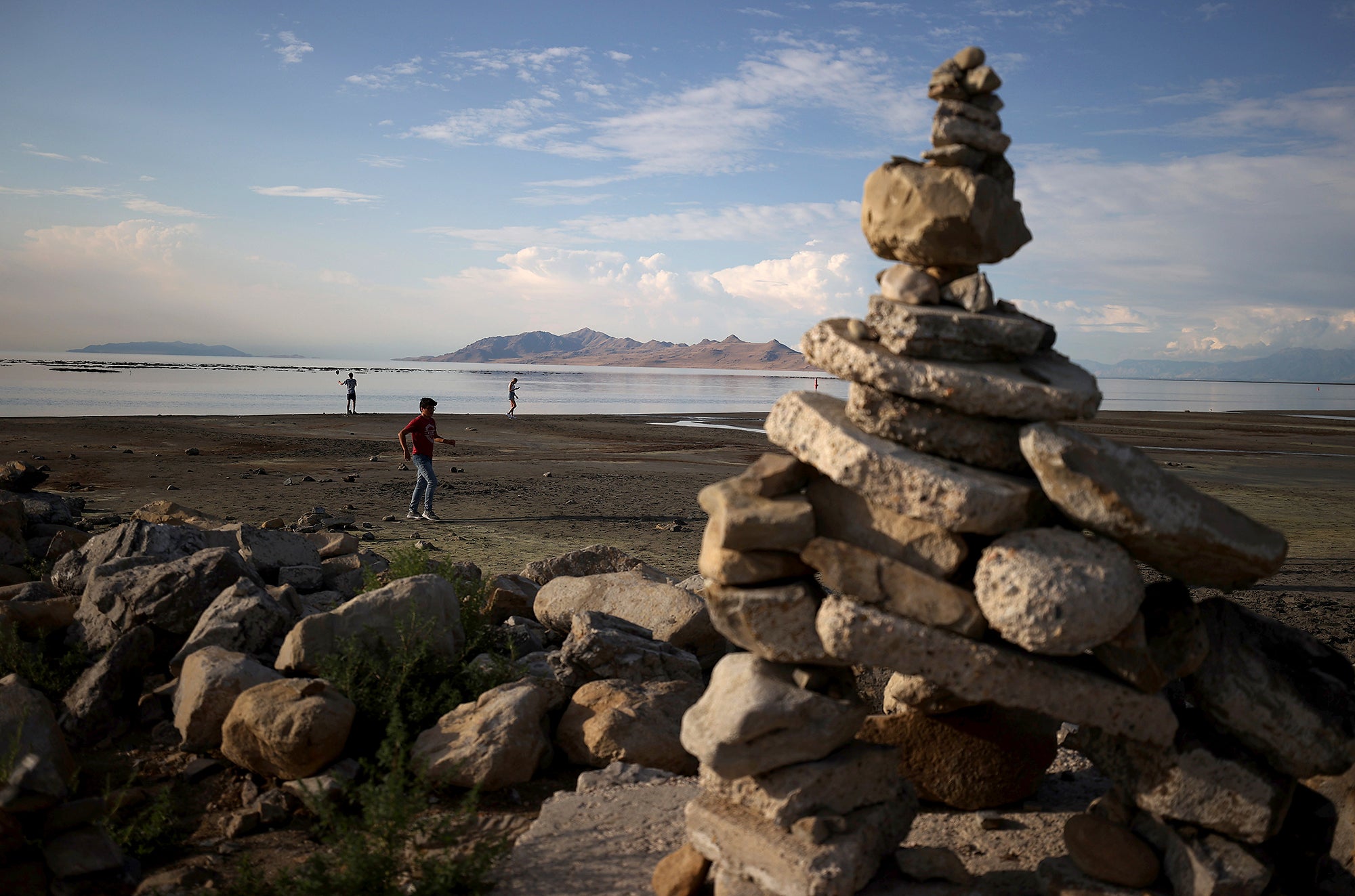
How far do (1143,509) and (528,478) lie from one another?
60.9 feet

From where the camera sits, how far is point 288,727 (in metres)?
5.87

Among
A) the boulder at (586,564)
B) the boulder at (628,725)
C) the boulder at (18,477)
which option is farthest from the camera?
the boulder at (18,477)

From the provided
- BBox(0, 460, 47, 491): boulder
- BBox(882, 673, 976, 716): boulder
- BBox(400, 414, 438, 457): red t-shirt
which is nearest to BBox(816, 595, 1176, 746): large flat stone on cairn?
BBox(882, 673, 976, 716): boulder

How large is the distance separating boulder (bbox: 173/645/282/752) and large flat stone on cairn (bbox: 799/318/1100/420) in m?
5.03

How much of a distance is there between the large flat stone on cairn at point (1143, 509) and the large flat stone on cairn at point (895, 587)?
0.66 metres

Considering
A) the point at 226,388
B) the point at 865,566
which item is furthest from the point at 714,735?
the point at 226,388

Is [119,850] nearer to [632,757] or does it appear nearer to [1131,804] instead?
[632,757]

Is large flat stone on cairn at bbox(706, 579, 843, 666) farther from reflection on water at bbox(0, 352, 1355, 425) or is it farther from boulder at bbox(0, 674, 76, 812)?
reflection on water at bbox(0, 352, 1355, 425)

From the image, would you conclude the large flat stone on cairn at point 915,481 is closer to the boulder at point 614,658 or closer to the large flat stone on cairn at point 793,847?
the large flat stone on cairn at point 793,847

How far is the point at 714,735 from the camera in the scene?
14.4 feet

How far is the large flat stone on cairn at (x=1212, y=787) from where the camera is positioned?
423cm

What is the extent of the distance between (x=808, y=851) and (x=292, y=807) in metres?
3.64

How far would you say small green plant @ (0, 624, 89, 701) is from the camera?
7.20m

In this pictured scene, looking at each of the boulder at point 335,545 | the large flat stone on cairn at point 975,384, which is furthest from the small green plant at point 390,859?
the boulder at point 335,545
